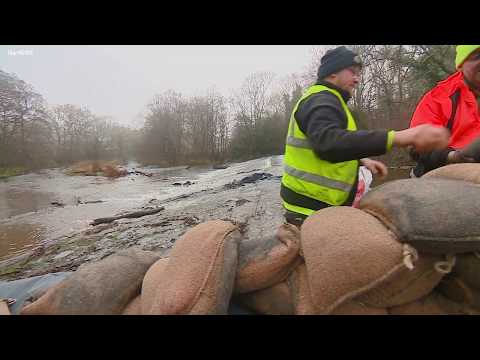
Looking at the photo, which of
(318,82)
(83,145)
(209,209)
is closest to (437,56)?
(209,209)

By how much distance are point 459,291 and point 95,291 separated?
76.8 inches

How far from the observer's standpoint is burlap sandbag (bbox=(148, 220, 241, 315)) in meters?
1.25

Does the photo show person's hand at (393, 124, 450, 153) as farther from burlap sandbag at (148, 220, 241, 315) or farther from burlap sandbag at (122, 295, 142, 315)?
burlap sandbag at (122, 295, 142, 315)

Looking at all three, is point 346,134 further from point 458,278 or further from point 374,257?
point 458,278

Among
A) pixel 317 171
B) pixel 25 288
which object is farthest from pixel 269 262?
pixel 25 288

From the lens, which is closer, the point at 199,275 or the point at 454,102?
the point at 199,275

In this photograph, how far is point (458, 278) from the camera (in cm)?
120

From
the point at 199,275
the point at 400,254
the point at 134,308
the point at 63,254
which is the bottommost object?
the point at 63,254

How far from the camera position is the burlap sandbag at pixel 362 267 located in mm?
1131

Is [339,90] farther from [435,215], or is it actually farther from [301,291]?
[301,291]

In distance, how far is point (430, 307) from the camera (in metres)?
1.29

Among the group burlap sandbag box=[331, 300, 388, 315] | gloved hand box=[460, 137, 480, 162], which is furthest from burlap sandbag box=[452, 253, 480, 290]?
gloved hand box=[460, 137, 480, 162]

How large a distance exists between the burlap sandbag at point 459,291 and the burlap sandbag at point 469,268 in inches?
1.2

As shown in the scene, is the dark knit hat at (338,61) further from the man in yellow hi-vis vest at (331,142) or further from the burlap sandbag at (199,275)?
the burlap sandbag at (199,275)
